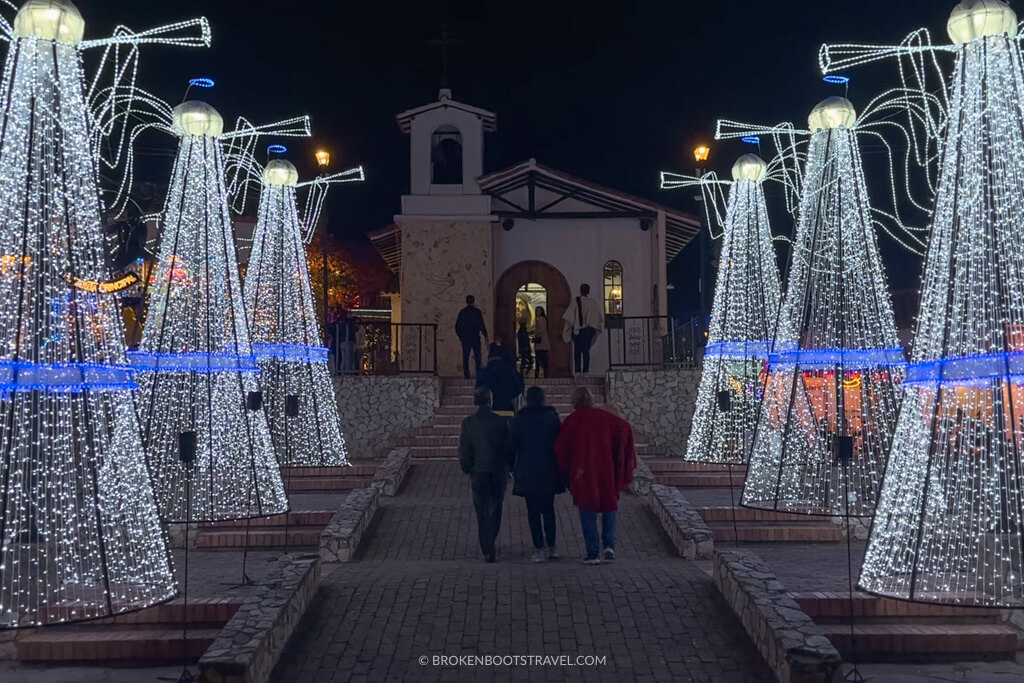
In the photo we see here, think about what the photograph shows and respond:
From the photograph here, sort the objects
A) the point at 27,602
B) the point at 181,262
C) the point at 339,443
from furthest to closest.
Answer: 1. the point at 339,443
2. the point at 181,262
3. the point at 27,602

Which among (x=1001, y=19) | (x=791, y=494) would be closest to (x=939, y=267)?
(x=1001, y=19)

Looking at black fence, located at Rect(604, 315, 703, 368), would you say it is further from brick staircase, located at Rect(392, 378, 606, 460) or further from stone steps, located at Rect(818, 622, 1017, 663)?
stone steps, located at Rect(818, 622, 1017, 663)

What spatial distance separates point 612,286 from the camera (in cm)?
2295

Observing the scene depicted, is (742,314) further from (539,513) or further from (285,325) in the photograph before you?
(285,325)

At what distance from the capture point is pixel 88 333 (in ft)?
25.2

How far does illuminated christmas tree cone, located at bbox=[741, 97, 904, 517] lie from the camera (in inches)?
425

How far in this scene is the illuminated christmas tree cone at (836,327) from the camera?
1080cm

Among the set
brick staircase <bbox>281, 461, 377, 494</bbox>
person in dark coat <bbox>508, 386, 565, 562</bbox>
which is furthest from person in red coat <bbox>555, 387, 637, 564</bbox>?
brick staircase <bbox>281, 461, 377, 494</bbox>

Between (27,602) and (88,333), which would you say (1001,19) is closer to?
(88,333)

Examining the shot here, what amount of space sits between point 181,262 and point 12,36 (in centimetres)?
358

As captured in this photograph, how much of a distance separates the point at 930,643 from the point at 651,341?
13997 mm

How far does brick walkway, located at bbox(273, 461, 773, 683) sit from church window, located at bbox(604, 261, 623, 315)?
1276cm

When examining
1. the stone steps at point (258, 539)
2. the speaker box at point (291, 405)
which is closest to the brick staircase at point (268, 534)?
the stone steps at point (258, 539)

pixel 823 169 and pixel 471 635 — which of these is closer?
pixel 471 635
